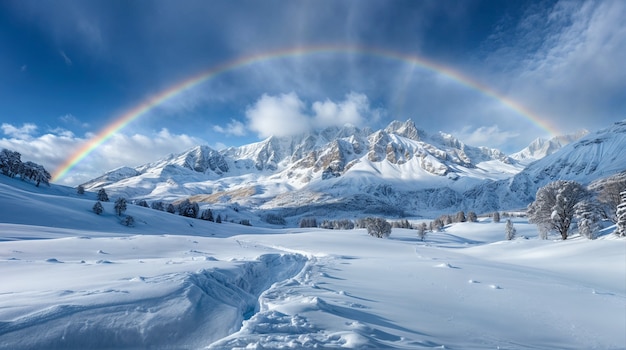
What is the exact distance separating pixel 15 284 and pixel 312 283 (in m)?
10.7

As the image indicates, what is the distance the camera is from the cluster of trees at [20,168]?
8188 cm

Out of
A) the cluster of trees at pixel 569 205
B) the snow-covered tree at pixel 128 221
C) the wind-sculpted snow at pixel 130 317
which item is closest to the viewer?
the wind-sculpted snow at pixel 130 317

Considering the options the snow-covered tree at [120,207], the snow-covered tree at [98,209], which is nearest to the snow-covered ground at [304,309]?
the snow-covered tree at [98,209]

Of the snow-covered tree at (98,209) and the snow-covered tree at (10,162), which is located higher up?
the snow-covered tree at (10,162)

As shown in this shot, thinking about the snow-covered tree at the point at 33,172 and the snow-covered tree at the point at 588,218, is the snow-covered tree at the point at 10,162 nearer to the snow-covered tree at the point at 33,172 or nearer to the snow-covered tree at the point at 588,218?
the snow-covered tree at the point at 33,172

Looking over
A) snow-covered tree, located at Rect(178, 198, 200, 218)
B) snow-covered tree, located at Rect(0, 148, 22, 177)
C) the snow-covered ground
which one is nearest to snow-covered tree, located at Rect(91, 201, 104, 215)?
snow-covered tree, located at Rect(178, 198, 200, 218)

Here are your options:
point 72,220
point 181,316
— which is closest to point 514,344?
point 181,316

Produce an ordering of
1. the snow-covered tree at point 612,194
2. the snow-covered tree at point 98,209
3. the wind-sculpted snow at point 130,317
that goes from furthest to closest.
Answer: the snow-covered tree at point 98,209 → the snow-covered tree at point 612,194 → the wind-sculpted snow at point 130,317

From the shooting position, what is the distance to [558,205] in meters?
38.9

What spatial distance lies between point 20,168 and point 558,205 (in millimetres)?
127847

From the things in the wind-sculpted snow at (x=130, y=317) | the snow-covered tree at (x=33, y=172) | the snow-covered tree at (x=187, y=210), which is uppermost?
the snow-covered tree at (x=33, y=172)

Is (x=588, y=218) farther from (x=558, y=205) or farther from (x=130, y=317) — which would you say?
(x=130, y=317)

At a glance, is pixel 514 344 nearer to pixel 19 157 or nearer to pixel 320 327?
pixel 320 327

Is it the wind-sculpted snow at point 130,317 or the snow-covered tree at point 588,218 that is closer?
the wind-sculpted snow at point 130,317
